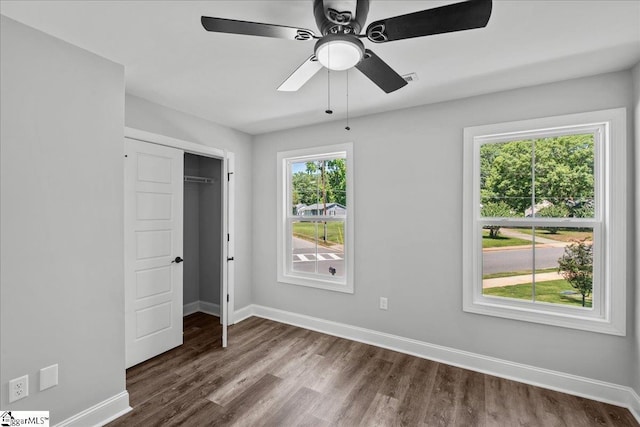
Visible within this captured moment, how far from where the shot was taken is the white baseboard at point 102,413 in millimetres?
1903

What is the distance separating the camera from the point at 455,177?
2.80m

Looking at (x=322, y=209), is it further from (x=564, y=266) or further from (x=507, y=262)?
(x=564, y=266)

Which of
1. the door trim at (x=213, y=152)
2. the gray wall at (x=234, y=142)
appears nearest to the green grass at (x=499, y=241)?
the door trim at (x=213, y=152)

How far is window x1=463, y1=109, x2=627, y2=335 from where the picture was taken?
2234 mm

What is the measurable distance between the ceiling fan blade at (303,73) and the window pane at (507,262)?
7.03 feet

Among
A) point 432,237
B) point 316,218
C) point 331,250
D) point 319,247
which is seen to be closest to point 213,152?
point 316,218

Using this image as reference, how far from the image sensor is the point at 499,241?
271cm

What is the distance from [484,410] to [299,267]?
2374 millimetres

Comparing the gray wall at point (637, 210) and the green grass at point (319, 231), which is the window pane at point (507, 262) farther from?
the green grass at point (319, 231)

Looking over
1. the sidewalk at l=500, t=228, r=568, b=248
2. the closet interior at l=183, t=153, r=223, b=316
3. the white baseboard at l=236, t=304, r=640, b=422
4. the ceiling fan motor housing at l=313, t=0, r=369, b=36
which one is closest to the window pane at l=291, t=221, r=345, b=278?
the white baseboard at l=236, t=304, r=640, b=422

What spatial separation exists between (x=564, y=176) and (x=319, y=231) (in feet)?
8.09

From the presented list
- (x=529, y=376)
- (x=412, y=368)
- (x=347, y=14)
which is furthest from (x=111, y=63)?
(x=529, y=376)

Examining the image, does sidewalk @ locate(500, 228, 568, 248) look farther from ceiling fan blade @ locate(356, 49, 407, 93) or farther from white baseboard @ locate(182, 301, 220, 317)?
white baseboard @ locate(182, 301, 220, 317)

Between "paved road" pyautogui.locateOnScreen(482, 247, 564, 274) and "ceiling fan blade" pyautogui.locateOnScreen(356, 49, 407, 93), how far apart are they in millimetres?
1884
